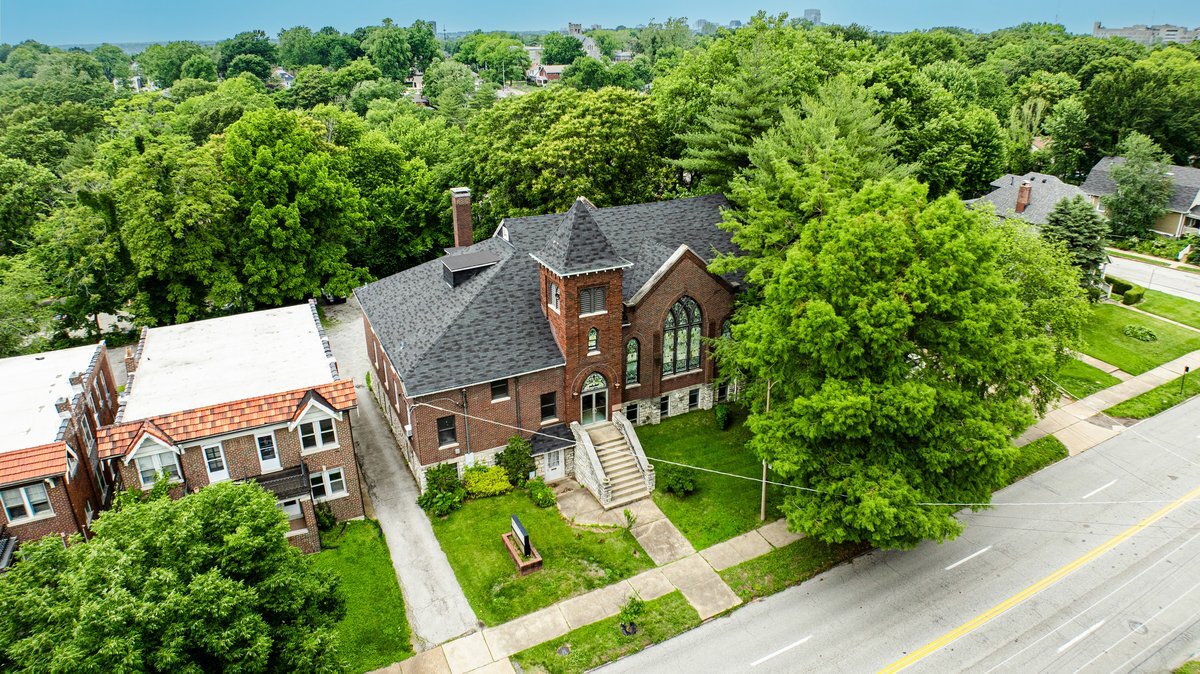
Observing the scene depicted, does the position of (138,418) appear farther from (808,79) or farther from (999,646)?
(808,79)

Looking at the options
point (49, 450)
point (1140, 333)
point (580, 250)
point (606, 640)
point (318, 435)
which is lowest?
point (606, 640)

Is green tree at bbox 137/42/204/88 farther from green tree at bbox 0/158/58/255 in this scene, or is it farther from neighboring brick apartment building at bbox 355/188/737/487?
neighboring brick apartment building at bbox 355/188/737/487

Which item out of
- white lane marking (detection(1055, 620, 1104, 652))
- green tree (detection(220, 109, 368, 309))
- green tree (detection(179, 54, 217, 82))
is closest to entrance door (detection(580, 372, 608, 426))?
white lane marking (detection(1055, 620, 1104, 652))

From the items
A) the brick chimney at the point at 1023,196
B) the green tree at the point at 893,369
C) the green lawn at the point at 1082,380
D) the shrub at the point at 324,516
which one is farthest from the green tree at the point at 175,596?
the brick chimney at the point at 1023,196

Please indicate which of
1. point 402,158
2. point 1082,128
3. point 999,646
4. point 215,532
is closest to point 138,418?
point 215,532

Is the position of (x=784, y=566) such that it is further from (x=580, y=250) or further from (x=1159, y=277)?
(x=1159, y=277)

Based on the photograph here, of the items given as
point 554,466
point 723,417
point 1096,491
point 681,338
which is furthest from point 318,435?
point 1096,491
